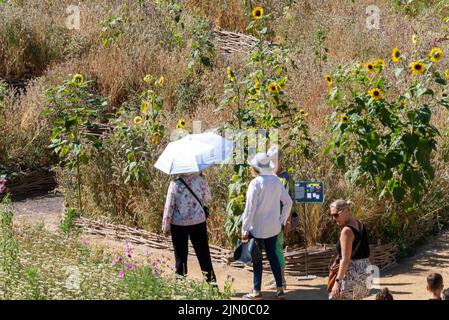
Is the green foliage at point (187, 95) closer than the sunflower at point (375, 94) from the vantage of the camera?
No

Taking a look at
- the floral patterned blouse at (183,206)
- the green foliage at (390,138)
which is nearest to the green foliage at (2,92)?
the floral patterned blouse at (183,206)

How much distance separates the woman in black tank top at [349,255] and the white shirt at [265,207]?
0.70m

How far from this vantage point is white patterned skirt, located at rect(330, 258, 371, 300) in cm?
752

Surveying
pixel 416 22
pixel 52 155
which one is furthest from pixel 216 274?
pixel 416 22

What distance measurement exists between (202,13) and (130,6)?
1188 mm

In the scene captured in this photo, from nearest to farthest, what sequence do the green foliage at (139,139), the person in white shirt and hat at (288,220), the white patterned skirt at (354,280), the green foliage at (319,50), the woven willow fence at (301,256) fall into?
the white patterned skirt at (354,280), the person in white shirt and hat at (288,220), the woven willow fence at (301,256), the green foliage at (139,139), the green foliage at (319,50)

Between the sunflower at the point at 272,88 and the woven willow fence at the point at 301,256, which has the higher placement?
the sunflower at the point at 272,88

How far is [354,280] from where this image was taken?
24.7 ft

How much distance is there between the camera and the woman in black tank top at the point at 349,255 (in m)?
7.38

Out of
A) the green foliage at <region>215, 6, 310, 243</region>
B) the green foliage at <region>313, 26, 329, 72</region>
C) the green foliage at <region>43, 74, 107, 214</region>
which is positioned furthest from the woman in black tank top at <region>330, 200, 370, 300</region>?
the green foliage at <region>313, 26, 329, 72</region>

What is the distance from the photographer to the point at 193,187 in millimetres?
8141

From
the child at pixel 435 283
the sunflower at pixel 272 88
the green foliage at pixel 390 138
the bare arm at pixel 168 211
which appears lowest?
the child at pixel 435 283

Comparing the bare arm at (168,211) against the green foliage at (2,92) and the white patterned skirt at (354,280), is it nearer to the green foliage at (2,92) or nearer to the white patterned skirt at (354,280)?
the white patterned skirt at (354,280)
